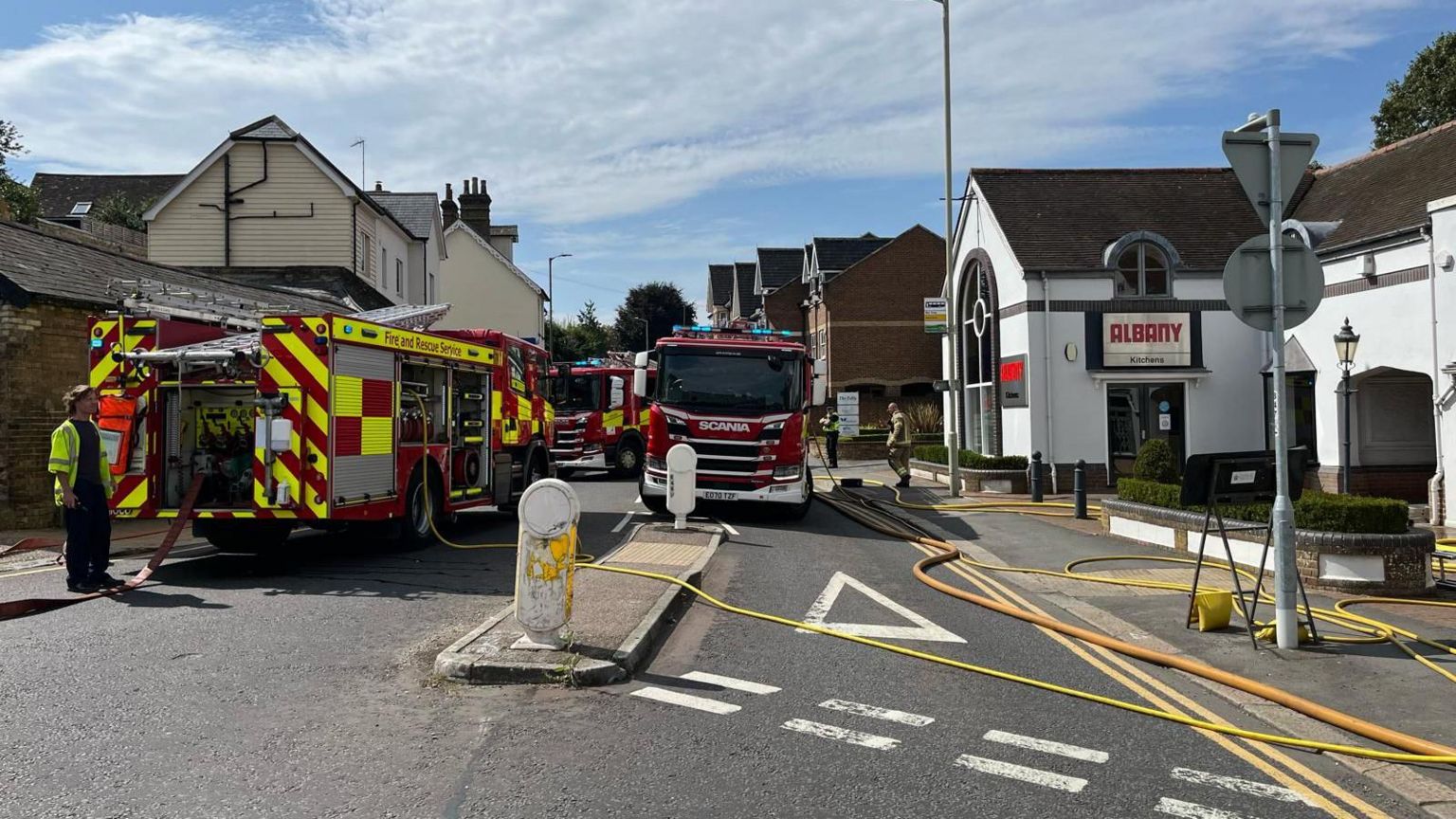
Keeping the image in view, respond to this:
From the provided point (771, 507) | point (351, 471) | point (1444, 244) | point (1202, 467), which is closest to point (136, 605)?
point (351, 471)

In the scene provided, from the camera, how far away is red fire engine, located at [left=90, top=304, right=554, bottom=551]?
391 inches

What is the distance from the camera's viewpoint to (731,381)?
1548cm

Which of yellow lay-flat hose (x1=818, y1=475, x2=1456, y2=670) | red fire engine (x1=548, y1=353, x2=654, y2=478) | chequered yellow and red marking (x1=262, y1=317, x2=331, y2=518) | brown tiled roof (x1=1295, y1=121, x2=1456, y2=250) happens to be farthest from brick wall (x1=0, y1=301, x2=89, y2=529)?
brown tiled roof (x1=1295, y1=121, x2=1456, y2=250)

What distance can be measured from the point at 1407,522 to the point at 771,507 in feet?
28.1

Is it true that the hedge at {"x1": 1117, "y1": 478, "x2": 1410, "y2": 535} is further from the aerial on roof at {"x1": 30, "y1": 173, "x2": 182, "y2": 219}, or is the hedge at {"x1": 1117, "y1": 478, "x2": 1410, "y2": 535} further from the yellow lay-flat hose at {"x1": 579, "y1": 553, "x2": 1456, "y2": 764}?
the aerial on roof at {"x1": 30, "y1": 173, "x2": 182, "y2": 219}

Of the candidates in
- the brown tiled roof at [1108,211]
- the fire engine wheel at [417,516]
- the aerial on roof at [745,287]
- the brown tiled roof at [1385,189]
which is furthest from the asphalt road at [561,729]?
the aerial on roof at [745,287]

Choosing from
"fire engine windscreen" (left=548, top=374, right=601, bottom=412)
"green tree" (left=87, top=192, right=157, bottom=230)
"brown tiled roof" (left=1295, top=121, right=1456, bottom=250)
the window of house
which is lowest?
"fire engine windscreen" (left=548, top=374, right=601, bottom=412)

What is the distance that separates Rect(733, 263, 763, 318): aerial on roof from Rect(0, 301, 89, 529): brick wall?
48.3m

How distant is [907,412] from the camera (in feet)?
124

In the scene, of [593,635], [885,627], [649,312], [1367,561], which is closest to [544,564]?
[593,635]

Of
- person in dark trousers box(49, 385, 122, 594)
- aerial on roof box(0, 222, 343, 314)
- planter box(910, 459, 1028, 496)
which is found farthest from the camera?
planter box(910, 459, 1028, 496)

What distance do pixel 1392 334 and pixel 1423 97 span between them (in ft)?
91.8

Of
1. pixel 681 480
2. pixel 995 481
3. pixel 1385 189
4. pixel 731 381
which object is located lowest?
pixel 995 481

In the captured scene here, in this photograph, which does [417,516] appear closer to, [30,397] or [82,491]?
[82,491]
